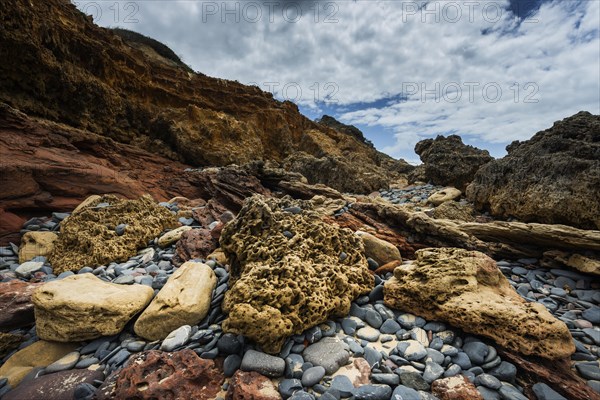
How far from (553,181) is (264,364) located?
6.91m

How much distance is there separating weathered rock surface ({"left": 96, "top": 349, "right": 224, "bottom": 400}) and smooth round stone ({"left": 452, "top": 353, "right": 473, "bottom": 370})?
217 cm

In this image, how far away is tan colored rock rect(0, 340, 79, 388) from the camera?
2.36m

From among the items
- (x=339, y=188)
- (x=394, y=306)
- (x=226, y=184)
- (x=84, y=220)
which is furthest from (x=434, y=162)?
(x=84, y=220)

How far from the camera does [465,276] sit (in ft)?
9.85

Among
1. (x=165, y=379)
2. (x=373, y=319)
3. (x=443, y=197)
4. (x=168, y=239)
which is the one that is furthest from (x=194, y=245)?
(x=443, y=197)

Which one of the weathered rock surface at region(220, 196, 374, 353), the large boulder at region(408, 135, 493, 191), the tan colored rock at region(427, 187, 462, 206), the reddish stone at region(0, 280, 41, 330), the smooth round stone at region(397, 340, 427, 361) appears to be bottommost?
the smooth round stone at region(397, 340, 427, 361)

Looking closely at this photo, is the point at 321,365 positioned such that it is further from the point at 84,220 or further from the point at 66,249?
the point at 84,220

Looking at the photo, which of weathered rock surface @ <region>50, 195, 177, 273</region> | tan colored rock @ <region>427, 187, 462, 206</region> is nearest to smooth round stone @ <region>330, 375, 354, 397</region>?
weathered rock surface @ <region>50, 195, 177, 273</region>

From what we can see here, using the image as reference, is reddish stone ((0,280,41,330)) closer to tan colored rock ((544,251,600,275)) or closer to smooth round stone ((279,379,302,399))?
smooth round stone ((279,379,302,399))

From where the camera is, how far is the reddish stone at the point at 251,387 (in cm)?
194

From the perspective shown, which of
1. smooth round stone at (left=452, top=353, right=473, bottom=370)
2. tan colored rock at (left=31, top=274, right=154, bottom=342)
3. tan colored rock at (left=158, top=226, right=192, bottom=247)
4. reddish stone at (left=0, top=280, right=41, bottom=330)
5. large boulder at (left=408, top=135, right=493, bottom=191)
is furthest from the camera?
large boulder at (left=408, top=135, right=493, bottom=191)

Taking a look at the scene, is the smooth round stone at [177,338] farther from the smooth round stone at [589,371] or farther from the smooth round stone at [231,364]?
the smooth round stone at [589,371]

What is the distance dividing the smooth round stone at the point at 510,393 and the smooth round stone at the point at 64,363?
12.6 ft

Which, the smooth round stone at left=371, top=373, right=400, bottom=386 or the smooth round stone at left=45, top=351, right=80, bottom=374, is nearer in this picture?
the smooth round stone at left=371, top=373, right=400, bottom=386
